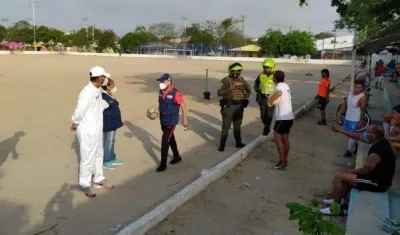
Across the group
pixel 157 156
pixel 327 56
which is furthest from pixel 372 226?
pixel 327 56

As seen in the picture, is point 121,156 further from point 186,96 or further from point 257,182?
point 186,96

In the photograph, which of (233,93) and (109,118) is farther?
(233,93)

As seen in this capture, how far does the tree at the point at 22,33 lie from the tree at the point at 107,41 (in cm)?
1566

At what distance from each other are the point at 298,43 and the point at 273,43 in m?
4.91

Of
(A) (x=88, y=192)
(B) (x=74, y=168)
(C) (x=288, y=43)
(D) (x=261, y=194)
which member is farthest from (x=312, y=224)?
(C) (x=288, y=43)

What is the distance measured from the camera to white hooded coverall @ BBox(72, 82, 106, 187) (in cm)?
499

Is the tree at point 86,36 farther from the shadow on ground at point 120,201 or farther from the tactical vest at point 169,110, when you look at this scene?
the tactical vest at point 169,110

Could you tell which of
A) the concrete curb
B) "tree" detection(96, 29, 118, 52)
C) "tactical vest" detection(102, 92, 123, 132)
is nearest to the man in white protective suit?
"tactical vest" detection(102, 92, 123, 132)

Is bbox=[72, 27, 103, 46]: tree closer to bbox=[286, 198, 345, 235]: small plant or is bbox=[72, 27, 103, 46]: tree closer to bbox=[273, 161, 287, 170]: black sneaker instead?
bbox=[273, 161, 287, 170]: black sneaker

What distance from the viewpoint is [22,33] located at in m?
98.2

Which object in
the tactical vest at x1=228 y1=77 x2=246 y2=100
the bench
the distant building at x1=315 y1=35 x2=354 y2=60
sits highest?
the distant building at x1=315 y1=35 x2=354 y2=60

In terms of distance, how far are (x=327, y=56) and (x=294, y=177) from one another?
83259 mm

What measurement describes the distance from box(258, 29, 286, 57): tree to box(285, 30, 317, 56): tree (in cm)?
96

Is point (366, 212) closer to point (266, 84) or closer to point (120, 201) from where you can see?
point (120, 201)
